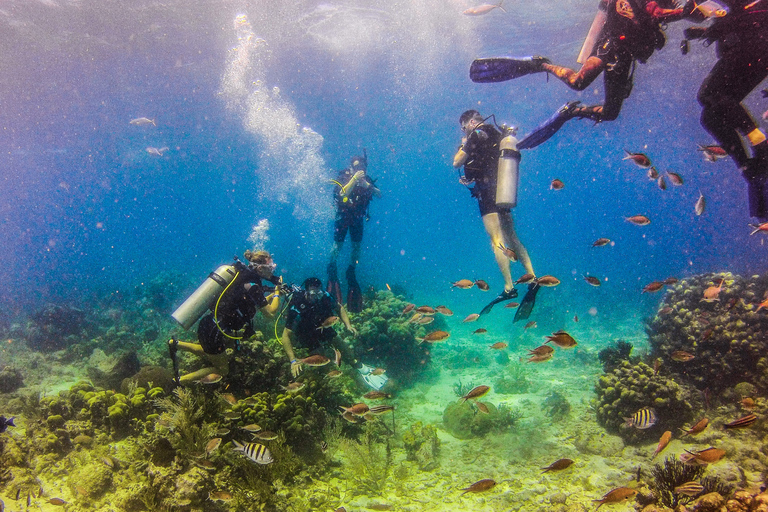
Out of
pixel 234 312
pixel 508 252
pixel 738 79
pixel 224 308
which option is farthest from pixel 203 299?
pixel 738 79

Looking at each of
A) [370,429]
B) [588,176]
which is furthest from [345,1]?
[588,176]

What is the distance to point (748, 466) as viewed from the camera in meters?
4.59

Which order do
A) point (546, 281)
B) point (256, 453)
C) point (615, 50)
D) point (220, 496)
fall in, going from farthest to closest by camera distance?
point (546, 281)
point (615, 50)
point (220, 496)
point (256, 453)

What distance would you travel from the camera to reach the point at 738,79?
4.53 meters

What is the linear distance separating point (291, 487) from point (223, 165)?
56.0m

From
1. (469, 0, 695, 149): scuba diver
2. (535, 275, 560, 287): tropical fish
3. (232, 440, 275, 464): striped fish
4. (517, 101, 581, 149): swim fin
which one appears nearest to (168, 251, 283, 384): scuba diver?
(232, 440, 275, 464): striped fish

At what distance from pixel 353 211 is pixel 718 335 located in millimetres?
10547

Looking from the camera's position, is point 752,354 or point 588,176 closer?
point 752,354

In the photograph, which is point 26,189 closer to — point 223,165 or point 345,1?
point 223,165

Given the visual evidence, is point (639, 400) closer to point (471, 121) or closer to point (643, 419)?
point (643, 419)

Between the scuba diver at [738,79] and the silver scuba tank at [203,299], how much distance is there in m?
7.97

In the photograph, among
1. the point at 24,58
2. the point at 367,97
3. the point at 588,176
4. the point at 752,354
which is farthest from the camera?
the point at 588,176

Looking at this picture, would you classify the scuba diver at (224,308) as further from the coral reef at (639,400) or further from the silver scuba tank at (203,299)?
the coral reef at (639,400)

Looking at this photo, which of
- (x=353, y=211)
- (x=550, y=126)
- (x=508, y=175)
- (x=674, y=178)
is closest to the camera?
(x=508, y=175)
